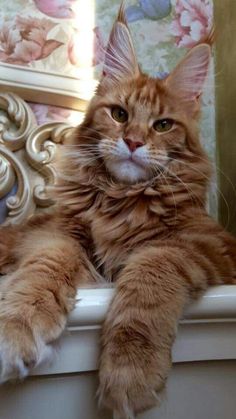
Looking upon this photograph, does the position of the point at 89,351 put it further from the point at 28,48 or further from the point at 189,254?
the point at 28,48

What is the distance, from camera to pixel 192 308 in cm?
62

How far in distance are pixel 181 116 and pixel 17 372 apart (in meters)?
→ 0.68

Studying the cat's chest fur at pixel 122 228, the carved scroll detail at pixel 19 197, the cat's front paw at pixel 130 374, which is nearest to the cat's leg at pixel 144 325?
the cat's front paw at pixel 130 374

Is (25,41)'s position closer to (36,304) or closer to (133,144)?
(133,144)

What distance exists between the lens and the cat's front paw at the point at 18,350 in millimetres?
549

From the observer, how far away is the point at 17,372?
55 centimetres

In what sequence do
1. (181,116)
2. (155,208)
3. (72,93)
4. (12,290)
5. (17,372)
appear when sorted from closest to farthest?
(17,372), (12,290), (155,208), (181,116), (72,93)

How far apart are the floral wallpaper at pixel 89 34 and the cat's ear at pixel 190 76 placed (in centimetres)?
36

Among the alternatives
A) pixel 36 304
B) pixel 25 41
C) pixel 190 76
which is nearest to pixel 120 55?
pixel 190 76

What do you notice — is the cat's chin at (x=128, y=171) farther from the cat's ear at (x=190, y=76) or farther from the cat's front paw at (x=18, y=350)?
the cat's front paw at (x=18, y=350)

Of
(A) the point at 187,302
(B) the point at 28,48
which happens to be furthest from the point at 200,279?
(B) the point at 28,48

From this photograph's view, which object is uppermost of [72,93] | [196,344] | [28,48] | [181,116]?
[28,48]

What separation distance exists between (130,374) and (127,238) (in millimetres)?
371

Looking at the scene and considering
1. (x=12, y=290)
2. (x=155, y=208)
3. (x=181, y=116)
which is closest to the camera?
(x=12, y=290)
